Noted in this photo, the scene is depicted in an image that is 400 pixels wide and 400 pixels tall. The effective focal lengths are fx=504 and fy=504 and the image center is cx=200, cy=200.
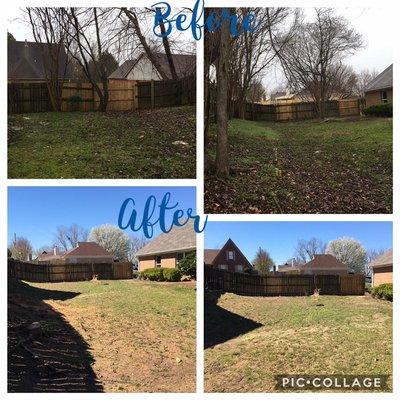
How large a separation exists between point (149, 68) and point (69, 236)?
183cm

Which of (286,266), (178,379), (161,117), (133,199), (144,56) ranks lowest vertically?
(178,379)

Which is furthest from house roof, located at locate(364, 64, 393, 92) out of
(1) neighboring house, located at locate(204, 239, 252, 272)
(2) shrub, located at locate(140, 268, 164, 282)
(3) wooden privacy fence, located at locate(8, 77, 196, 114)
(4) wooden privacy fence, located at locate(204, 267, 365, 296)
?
(2) shrub, located at locate(140, 268, 164, 282)

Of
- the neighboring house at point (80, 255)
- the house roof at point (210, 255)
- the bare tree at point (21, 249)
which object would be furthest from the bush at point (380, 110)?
the bare tree at point (21, 249)

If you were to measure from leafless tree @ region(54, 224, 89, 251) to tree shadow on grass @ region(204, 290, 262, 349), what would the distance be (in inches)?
51.0

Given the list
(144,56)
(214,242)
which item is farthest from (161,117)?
(214,242)

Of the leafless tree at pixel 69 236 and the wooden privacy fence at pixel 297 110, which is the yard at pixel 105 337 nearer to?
the leafless tree at pixel 69 236

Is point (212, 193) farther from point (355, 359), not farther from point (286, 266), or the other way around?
point (355, 359)

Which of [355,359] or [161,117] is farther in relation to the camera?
[161,117]

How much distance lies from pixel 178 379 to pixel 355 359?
1648mm

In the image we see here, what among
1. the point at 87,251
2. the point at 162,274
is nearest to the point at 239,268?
the point at 162,274

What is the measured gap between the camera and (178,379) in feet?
15.2

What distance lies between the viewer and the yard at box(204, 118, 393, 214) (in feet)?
15.5

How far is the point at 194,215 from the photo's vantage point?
15.2 feet

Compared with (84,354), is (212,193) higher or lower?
higher
